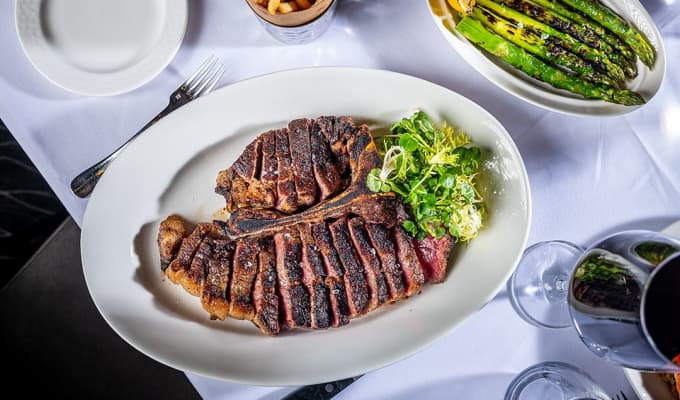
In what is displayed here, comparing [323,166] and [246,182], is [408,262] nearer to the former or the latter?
[323,166]

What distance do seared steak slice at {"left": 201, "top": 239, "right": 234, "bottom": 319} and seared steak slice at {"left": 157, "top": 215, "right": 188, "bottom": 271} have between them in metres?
0.17

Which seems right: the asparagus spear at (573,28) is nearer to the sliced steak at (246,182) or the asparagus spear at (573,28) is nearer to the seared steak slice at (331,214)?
the seared steak slice at (331,214)

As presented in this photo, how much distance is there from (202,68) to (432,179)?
121cm

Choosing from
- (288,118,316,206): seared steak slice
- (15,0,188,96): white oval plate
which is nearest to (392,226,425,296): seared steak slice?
(288,118,316,206): seared steak slice

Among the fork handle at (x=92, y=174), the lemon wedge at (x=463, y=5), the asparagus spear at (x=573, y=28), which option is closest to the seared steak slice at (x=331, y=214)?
the fork handle at (x=92, y=174)

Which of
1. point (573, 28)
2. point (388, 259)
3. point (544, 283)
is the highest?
point (573, 28)

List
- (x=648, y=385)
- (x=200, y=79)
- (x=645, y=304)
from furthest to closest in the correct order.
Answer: (x=200, y=79) → (x=648, y=385) → (x=645, y=304)

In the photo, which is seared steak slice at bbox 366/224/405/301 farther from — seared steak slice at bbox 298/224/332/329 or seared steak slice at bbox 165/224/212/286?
seared steak slice at bbox 165/224/212/286

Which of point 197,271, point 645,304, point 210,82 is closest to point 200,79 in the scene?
point 210,82

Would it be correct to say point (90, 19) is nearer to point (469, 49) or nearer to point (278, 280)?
point (278, 280)

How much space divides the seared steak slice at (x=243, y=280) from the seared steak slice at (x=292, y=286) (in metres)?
A: 0.11

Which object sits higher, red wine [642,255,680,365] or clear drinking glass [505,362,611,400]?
red wine [642,255,680,365]

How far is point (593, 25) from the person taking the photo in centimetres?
270

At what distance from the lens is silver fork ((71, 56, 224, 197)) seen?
2.70 metres
